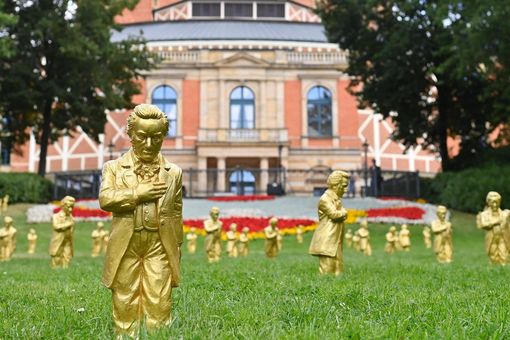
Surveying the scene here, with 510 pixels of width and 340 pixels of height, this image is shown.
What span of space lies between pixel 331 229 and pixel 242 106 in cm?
3541

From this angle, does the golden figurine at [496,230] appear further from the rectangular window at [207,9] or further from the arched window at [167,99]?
the rectangular window at [207,9]

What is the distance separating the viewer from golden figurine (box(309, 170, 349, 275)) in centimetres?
836

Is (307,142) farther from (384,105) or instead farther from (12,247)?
(12,247)

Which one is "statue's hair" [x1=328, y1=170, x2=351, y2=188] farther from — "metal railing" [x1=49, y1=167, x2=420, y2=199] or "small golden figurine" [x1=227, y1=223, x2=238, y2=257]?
"metal railing" [x1=49, y1=167, x2=420, y2=199]

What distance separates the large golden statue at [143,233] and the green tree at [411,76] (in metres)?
20.6

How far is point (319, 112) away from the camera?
146 ft

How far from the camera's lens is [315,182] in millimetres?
40344

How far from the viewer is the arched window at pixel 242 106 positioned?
142ft

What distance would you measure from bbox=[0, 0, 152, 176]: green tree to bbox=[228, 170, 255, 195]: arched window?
10.9 meters

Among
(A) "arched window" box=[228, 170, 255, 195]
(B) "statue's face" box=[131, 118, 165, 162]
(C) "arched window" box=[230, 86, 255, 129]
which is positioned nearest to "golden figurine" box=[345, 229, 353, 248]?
(B) "statue's face" box=[131, 118, 165, 162]

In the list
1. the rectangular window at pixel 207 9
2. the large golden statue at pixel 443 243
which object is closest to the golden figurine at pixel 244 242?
the large golden statue at pixel 443 243

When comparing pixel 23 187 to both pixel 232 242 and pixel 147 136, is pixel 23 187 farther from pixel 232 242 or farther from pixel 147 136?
pixel 147 136

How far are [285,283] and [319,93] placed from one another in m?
38.0

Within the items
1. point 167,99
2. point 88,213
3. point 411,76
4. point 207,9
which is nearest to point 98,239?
point 88,213
